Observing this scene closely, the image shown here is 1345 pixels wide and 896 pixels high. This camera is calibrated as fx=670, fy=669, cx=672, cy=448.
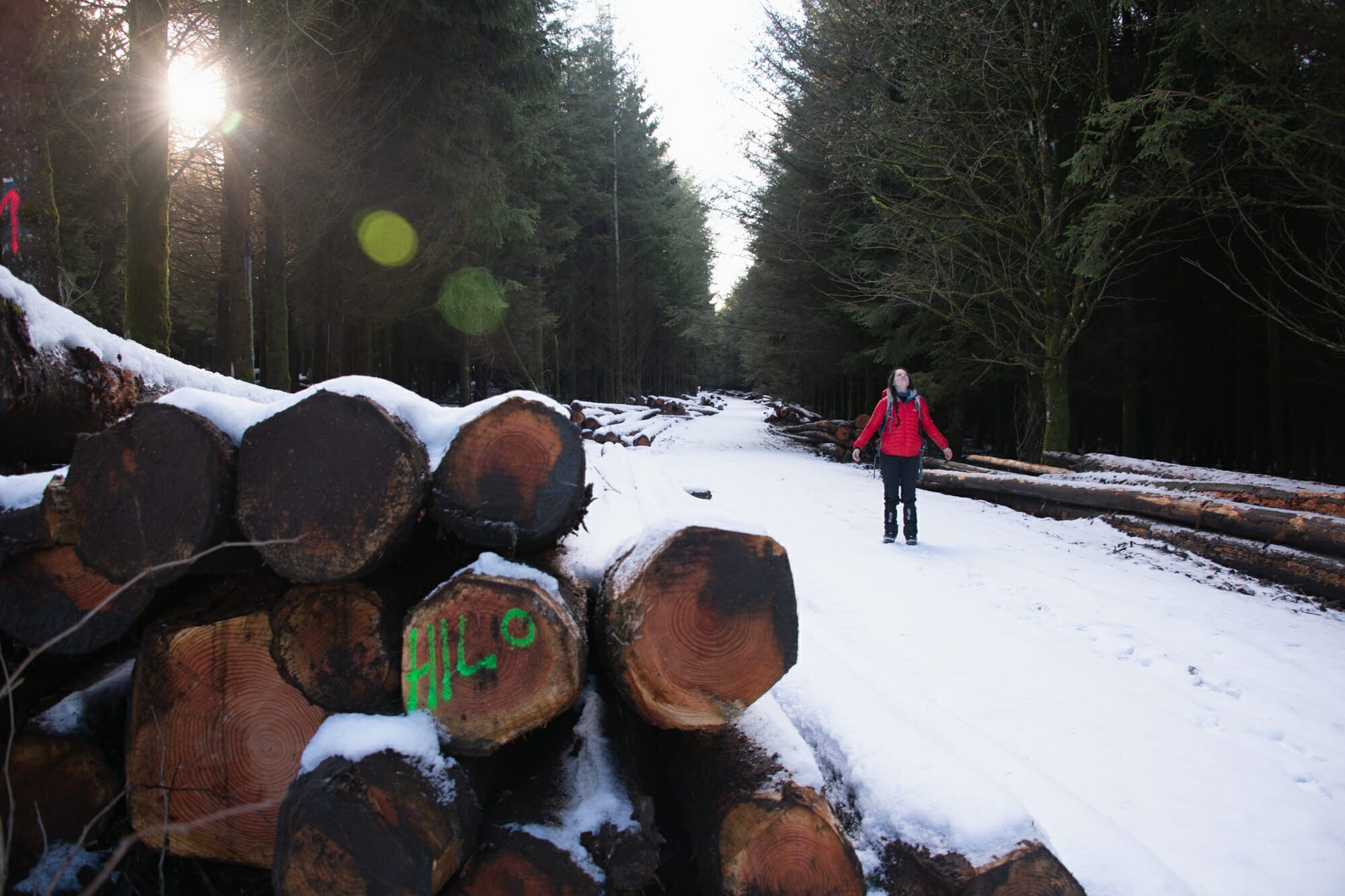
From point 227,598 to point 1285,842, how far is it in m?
3.93

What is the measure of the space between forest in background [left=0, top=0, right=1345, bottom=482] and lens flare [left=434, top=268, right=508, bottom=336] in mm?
77

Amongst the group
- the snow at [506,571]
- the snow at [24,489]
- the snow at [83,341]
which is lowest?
the snow at [506,571]

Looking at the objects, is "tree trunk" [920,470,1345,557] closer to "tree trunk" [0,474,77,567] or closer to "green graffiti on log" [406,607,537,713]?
"green graffiti on log" [406,607,537,713]

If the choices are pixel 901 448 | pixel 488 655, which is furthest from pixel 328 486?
pixel 901 448

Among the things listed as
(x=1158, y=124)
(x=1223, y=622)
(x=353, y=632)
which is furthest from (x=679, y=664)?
(x=1158, y=124)

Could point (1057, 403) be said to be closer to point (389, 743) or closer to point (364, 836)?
point (389, 743)

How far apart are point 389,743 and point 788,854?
113 cm

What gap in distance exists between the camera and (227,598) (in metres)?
2.18

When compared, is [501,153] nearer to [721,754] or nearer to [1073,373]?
[1073,373]

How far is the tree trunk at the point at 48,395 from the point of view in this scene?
2334 mm

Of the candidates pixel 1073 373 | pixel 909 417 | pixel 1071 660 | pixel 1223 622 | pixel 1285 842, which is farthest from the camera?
pixel 1073 373

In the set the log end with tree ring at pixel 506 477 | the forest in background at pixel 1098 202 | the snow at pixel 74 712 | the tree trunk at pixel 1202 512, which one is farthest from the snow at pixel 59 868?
the forest in background at pixel 1098 202

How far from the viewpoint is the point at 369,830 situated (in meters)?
1.73

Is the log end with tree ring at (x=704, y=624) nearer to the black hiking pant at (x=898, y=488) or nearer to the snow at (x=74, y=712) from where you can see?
the snow at (x=74, y=712)
